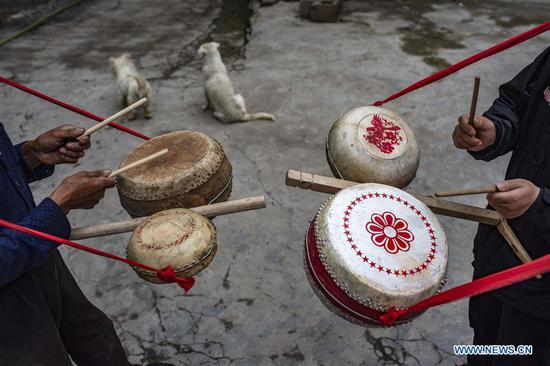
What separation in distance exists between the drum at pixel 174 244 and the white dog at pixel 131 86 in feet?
11.5

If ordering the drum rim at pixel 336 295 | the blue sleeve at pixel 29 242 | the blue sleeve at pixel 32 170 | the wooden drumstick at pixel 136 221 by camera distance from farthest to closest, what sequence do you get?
the blue sleeve at pixel 32 170 → the wooden drumstick at pixel 136 221 → the drum rim at pixel 336 295 → the blue sleeve at pixel 29 242

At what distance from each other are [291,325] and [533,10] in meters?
8.25

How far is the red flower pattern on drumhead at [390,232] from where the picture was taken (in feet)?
4.45

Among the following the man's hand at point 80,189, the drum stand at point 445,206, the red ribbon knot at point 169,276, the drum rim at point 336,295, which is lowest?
the drum rim at point 336,295

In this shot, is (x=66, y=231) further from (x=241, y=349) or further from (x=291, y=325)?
(x=291, y=325)

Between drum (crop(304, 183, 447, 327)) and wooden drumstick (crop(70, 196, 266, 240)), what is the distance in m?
0.25

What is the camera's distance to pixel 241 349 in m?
2.37

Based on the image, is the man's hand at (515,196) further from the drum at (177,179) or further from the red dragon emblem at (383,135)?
the drum at (177,179)

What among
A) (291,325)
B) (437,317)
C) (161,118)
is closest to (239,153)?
(161,118)

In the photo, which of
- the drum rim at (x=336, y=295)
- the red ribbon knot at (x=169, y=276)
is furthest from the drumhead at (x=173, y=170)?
the drum rim at (x=336, y=295)

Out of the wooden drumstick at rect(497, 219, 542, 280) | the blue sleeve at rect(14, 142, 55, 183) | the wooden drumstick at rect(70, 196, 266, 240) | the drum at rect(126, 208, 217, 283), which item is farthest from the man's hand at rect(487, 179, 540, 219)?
the blue sleeve at rect(14, 142, 55, 183)

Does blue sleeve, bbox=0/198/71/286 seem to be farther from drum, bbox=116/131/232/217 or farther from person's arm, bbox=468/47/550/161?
person's arm, bbox=468/47/550/161

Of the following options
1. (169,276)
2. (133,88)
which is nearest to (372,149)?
(169,276)

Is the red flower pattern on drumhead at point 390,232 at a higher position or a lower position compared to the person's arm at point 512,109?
lower
